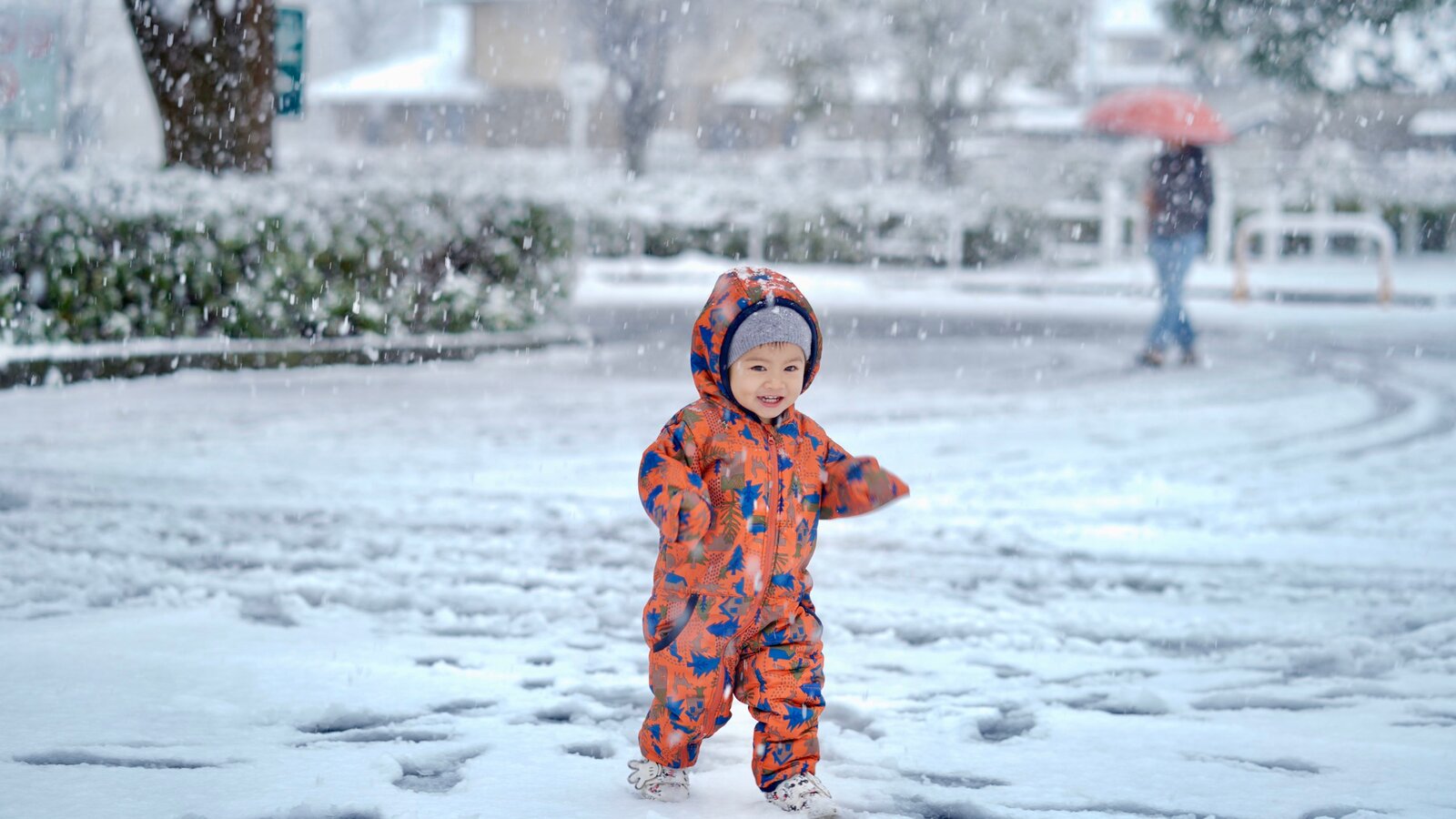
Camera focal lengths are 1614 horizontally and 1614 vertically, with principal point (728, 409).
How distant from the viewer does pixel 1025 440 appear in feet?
27.9

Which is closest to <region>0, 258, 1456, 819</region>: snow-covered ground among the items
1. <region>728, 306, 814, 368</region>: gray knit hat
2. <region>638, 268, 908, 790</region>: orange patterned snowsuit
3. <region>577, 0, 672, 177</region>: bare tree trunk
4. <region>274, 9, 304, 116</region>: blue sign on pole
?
<region>638, 268, 908, 790</region>: orange patterned snowsuit

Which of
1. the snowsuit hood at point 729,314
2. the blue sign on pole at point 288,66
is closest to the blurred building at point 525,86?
the blue sign on pole at point 288,66

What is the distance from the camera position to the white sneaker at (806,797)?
3.15 metres

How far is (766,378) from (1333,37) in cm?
1901

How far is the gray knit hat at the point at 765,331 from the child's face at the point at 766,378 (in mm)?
13

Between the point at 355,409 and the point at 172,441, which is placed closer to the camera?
the point at 172,441

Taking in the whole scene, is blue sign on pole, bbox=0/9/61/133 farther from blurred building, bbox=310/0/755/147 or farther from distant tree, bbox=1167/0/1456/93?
blurred building, bbox=310/0/755/147

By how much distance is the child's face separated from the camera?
314cm

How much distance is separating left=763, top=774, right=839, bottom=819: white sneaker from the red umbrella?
10.6 m

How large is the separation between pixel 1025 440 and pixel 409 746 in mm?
5446

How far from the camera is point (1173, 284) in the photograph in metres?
12.4

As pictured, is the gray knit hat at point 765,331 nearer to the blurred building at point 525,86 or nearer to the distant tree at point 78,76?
the distant tree at point 78,76

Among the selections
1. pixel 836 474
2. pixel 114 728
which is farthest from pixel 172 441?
pixel 836 474

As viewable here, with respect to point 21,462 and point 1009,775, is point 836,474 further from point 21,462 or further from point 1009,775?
point 21,462
